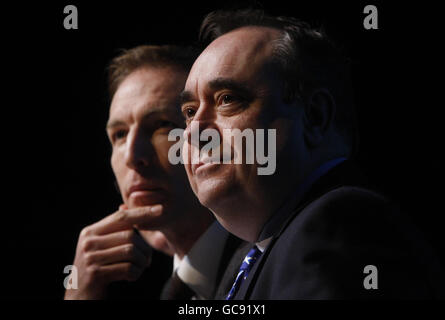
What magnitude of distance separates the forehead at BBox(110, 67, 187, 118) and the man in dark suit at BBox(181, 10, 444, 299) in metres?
0.55

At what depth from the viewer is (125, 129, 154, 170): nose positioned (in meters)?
2.00

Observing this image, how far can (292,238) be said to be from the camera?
1041 mm

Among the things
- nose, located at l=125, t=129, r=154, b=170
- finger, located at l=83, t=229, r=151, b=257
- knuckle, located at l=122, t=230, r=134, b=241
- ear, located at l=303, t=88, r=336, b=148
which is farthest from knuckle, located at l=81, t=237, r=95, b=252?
ear, located at l=303, t=88, r=336, b=148

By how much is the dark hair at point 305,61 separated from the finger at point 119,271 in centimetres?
96

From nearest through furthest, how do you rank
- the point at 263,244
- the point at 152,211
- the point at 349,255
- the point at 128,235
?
the point at 349,255
the point at 263,244
the point at 152,211
the point at 128,235

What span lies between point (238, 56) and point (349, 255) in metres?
0.60

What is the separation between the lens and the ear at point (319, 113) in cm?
133

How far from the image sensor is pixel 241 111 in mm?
1304

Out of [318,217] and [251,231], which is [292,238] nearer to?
[318,217]

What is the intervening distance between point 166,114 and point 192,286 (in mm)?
658

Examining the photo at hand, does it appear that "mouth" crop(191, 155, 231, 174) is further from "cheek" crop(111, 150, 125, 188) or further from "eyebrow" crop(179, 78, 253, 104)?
"cheek" crop(111, 150, 125, 188)

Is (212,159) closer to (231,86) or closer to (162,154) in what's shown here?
(231,86)

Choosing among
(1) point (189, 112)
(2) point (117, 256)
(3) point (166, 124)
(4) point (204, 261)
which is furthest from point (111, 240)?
(1) point (189, 112)
